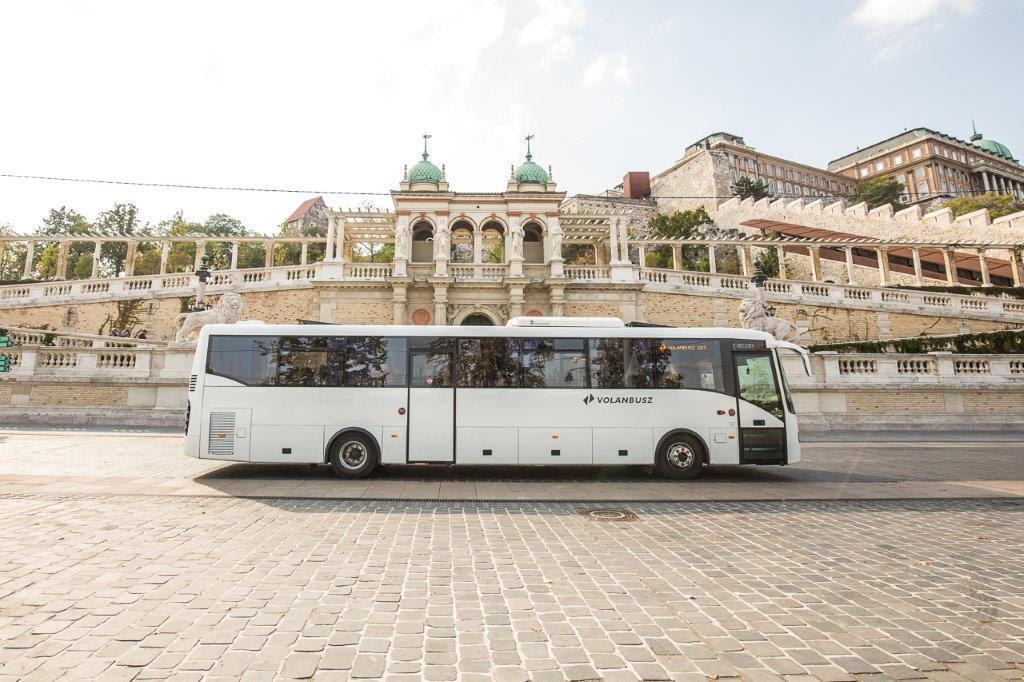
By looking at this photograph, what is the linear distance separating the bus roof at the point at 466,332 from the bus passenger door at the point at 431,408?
551 millimetres

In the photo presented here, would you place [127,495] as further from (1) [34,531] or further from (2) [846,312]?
(2) [846,312]

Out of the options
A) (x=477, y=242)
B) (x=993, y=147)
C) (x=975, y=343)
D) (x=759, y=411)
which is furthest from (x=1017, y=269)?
(x=993, y=147)

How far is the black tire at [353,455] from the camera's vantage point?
916 cm

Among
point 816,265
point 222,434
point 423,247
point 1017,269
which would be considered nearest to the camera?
point 222,434

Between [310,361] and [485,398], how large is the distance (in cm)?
356

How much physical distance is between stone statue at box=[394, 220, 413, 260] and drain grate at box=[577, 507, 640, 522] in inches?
940

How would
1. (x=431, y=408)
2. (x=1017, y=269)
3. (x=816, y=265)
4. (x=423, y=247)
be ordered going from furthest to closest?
(x=816, y=265) → (x=1017, y=269) → (x=423, y=247) → (x=431, y=408)

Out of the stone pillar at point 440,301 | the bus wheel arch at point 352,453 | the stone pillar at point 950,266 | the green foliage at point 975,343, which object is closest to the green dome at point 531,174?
the stone pillar at point 440,301

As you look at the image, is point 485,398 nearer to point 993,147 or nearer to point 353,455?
point 353,455

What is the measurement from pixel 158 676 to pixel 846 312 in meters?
33.6

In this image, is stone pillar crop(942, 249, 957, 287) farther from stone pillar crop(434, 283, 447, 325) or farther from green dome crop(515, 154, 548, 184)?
stone pillar crop(434, 283, 447, 325)

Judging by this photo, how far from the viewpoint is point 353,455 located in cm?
934

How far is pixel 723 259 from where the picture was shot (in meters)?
53.2

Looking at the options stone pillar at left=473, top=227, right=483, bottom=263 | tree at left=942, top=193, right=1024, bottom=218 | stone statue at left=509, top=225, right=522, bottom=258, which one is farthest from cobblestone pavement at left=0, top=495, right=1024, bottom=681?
tree at left=942, top=193, right=1024, bottom=218
